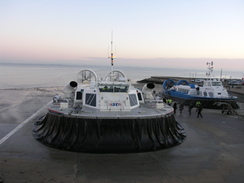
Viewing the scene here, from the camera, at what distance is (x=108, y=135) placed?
6152 mm

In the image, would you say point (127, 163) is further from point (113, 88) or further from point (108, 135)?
point (113, 88)

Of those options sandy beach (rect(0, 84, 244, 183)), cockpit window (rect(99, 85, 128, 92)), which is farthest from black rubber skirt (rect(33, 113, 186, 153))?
cockpit window (rect(99, 85, 128, 92))

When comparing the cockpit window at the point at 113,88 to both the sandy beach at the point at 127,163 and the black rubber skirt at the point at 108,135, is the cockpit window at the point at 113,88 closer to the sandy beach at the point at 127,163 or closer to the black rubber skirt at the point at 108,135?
the black rubber skirt at the point at 108,135

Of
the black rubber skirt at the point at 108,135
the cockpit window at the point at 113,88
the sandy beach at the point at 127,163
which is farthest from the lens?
the cockpit window at the point at 113,88

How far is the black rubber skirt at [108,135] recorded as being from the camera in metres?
6.06

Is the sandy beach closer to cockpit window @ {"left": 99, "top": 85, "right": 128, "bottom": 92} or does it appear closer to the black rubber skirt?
the black rubber skirt

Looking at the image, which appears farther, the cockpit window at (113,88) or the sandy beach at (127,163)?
the cockpit window at (113,88)

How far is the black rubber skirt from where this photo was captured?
239 inches

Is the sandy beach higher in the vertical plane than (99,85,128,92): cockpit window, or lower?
lower

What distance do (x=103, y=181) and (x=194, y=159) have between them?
2.52 meters

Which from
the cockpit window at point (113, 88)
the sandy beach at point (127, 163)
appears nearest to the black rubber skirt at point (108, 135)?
the sandy beach at point (127, 163)

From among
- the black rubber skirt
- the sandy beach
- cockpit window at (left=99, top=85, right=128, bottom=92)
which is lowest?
the sandy beach

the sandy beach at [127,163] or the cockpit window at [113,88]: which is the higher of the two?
the cockpit window at [113,88]

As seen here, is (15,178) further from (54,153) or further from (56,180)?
(54,153)
